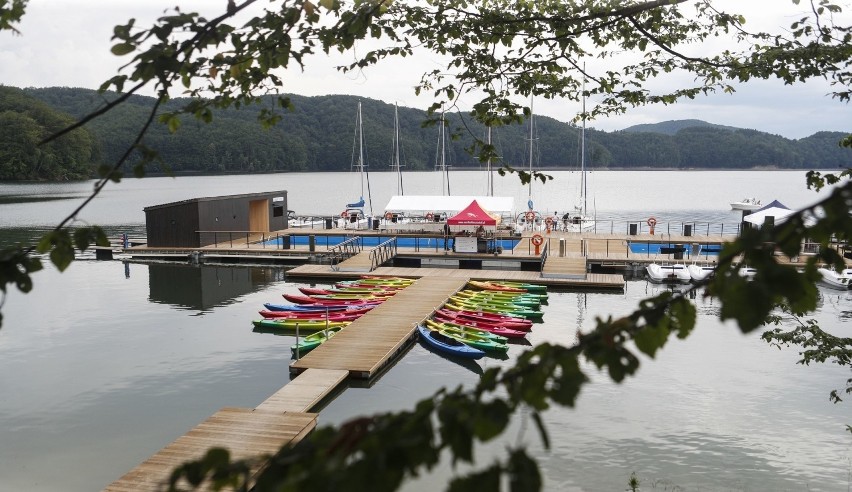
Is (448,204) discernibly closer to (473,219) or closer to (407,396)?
(473,219)

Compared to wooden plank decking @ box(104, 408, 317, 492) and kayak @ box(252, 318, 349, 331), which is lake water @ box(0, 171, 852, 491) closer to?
kayak @ box(252, 318, 349, 331)

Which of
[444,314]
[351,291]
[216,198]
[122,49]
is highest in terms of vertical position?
[122,49]

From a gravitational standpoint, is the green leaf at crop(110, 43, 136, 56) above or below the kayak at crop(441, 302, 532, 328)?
above

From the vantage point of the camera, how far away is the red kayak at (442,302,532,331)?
2012cm

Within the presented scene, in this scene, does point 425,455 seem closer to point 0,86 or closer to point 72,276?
point 72,276

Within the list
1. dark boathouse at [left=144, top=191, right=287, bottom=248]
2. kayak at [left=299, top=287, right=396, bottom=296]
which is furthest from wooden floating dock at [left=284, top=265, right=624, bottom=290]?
dark boathouse at [left=144, top=191, right=287, bottom=248]

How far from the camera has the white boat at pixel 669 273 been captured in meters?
26.5

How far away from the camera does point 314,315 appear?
21.0m

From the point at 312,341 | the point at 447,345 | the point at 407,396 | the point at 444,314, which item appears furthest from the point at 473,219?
the point at 407,396

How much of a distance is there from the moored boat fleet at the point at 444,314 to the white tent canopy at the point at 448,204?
42.7 feet

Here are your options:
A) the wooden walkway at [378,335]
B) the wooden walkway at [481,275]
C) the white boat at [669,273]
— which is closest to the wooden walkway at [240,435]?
the wooden walkway at [378,335]

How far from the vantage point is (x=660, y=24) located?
261 inches

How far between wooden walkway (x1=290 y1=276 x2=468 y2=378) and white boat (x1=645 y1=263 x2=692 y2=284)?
7831 mm

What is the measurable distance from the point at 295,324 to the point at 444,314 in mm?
4178
